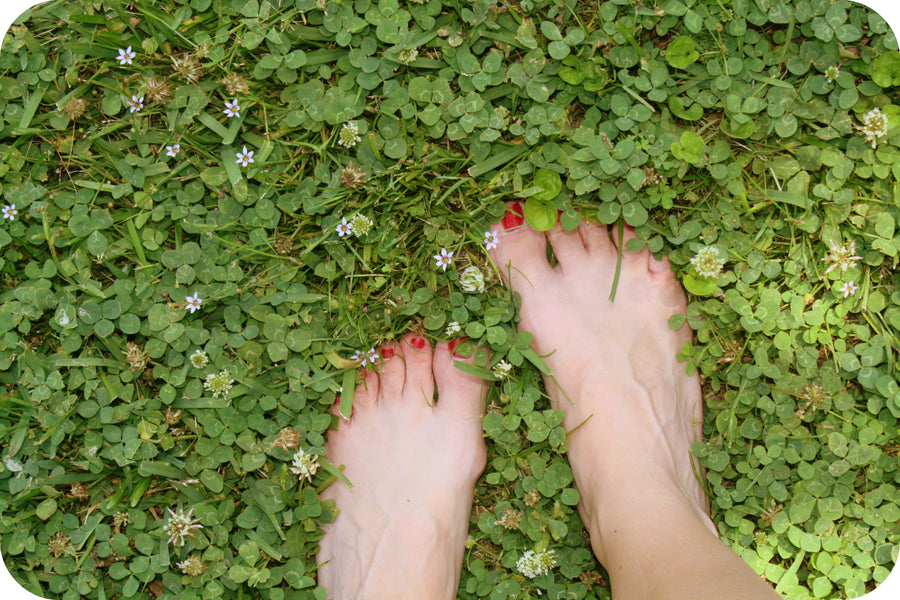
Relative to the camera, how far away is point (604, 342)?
259 cm

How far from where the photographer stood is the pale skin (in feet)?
8.19

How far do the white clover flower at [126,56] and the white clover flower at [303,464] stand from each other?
63.3 inches

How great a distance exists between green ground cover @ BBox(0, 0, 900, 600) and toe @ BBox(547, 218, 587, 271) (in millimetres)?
136

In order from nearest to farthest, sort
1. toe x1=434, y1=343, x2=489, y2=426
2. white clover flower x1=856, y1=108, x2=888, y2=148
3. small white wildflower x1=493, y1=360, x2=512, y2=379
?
white clover flower x1=856, y1=108, x2=888, y2=148 < small white wildflower x1=493, y1=360, x2=512, y2=379 < toe x1=434, y1=343, x2=489, y2=426

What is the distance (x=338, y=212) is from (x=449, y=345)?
0.68 m

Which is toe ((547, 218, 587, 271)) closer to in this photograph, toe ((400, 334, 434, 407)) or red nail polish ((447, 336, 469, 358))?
red nail polish ((447, 336, 469, 358))

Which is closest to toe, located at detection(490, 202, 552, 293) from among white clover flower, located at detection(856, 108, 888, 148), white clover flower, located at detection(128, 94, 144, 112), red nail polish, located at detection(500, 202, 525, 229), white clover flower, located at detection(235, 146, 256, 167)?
red nail polish, located at detection(500, 202, 525, 229)

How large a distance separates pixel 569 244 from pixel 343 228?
91cm

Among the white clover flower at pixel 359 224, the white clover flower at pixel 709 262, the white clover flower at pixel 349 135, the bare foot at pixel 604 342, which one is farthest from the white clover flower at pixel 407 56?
the white clover flower at pixel 709 262

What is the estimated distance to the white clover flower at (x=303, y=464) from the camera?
7.87 feet

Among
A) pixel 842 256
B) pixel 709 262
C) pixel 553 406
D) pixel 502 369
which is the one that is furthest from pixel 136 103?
pixel 842 256

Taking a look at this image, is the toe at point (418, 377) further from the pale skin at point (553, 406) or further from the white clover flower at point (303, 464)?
the white clover flower at point (303, 464)

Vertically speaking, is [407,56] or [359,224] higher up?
[407,56]

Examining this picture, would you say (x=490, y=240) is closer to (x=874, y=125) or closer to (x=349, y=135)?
(x=349, y=135)
